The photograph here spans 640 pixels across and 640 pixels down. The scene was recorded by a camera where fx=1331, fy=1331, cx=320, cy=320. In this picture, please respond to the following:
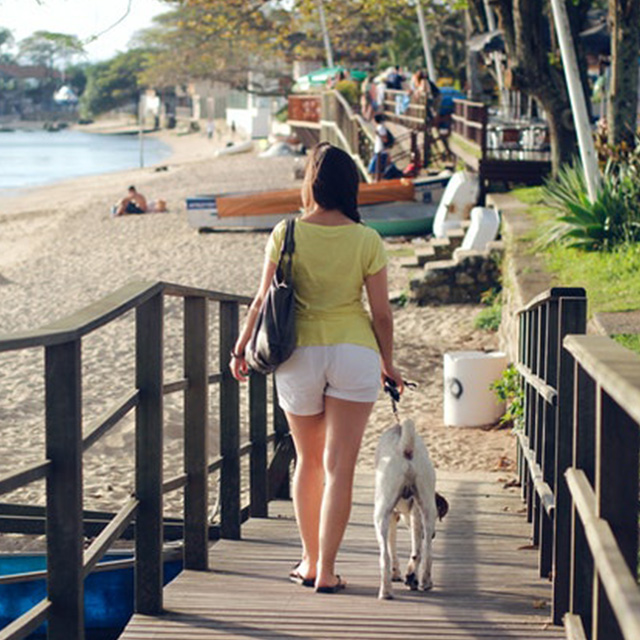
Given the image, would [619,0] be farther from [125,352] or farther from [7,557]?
[7,557]

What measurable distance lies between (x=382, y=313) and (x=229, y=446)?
146 centimetres

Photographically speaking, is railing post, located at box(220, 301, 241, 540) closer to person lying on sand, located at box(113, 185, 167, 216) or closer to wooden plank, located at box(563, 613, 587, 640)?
wooden plank, located at box(563, 613, 587, 640)

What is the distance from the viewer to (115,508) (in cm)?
840

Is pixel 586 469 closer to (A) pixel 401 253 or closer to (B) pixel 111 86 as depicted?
(A) pixel 401 253

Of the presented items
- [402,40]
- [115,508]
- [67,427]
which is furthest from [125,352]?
[402,40]

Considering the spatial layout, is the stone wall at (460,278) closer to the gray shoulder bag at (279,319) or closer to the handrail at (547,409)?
the handrail at (547,409)

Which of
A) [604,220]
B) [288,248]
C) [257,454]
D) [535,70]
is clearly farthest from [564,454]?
[535,70]

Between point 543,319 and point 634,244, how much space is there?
752 centimetres

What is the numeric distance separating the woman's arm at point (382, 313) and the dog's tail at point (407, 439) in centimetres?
20

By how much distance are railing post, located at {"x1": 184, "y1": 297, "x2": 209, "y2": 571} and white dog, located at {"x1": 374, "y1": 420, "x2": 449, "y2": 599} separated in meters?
0.71

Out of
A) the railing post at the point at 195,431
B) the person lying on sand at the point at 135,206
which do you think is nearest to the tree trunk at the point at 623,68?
the railing post at the point at 195,431

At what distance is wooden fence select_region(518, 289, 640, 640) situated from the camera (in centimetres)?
235

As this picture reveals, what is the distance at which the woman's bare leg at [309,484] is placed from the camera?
Answer: 462 cm

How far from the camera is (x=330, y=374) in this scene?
4426mm
